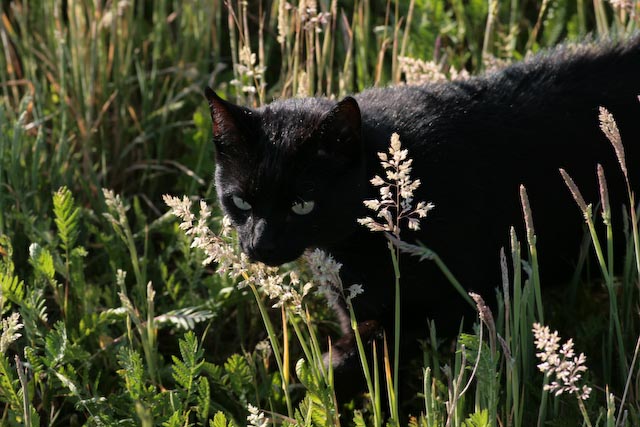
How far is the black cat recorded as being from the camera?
2.05 m

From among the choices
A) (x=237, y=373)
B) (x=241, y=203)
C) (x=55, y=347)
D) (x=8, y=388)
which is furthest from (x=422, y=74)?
(x=8, y=388)

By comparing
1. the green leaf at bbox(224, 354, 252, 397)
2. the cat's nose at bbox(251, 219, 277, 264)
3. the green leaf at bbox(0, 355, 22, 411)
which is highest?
the cat's nose at bbox(251, 219, 277, 264)

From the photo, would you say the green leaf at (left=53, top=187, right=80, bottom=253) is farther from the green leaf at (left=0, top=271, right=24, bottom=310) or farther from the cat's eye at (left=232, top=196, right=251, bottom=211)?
the cat's eye at (left=232, top=196, right=251, bottom=211)

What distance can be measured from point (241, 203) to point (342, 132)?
0.29 meters

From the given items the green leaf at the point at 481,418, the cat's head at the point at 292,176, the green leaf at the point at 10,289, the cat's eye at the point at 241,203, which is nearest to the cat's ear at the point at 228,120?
the cat's head at the point at 292,176

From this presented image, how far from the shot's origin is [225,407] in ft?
7.42

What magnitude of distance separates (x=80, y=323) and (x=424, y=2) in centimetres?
176

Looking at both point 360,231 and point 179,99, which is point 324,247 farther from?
point 179,99

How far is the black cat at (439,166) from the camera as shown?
2.05 m

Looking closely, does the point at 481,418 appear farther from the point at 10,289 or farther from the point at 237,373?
the point at 10,289

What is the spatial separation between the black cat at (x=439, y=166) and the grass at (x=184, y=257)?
0.33 feet

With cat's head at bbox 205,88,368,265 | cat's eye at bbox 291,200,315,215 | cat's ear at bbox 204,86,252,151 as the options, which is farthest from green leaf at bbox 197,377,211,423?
cat's ear at bbox 204,86,252,151

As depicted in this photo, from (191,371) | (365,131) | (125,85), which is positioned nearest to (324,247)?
(365,131)

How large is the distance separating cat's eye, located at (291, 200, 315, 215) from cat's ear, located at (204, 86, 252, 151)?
7.8 inches
